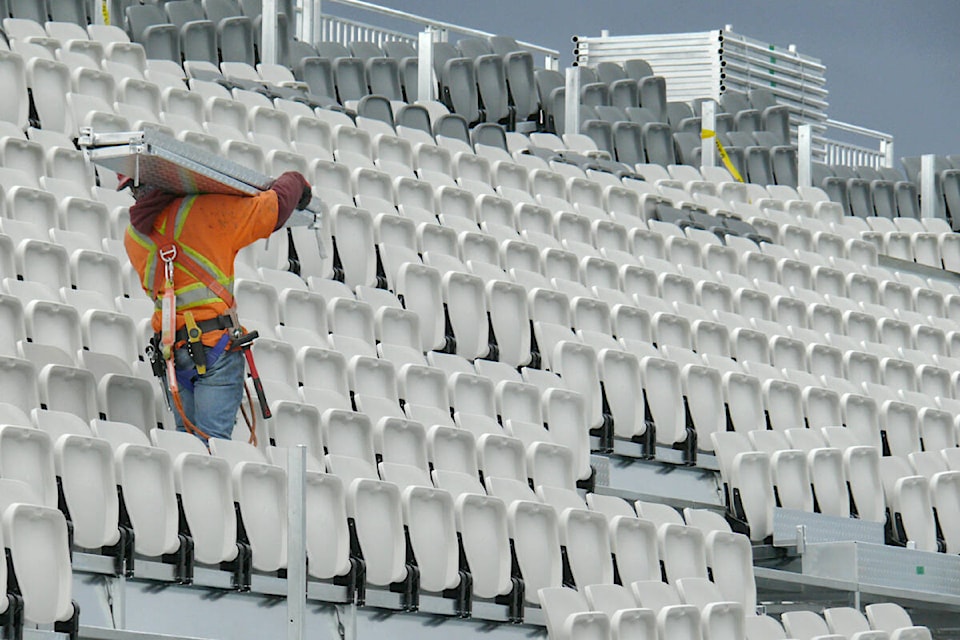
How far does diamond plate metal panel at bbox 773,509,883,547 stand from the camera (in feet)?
19.9

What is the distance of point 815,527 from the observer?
20.1 feet

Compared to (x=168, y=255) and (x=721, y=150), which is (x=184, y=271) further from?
(x=721, y=150)

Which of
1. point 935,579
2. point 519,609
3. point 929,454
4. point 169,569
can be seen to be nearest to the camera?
point 169,569

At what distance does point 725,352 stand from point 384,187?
1620 mm

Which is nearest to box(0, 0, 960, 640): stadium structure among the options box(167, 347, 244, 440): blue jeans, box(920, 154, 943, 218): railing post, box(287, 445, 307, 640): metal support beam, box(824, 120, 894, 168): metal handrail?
box(287, 445, 307, 640): metal support beam

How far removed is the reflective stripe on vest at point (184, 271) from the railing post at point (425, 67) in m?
4.76

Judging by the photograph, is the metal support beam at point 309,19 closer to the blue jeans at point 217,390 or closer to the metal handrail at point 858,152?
the metal handrail at point 858,152

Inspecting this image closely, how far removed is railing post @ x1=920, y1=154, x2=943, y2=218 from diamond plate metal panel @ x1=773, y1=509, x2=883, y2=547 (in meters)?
5.32

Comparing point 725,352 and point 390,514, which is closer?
point 390,514

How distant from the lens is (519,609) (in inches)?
192

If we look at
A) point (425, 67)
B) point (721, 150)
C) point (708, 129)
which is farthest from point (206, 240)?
point (708, 129)

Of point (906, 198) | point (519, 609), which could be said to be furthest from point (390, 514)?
point (906, 198)

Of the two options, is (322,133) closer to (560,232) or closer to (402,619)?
(560,232)

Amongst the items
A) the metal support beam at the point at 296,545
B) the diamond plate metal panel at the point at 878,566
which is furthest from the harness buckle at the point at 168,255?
the diamond plate metal panel at the point at 878,566
